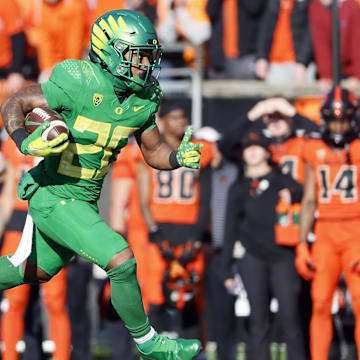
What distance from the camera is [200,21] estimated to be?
9.05 m

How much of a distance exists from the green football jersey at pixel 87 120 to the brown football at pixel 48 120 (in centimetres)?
10

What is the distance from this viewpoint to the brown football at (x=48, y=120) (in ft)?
16.4

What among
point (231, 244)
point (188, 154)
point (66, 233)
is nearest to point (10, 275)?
point (66, 233)

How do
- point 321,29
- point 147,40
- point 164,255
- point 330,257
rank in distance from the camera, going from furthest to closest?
point 321,29, point 164,255, point 330,257, point 147,40

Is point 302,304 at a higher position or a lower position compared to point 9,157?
lower

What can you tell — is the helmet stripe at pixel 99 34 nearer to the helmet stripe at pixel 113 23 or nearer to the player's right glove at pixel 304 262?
the helmet stripe at pixel 113 23

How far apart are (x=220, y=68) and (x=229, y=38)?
11.3 inches

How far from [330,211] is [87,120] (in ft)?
7.79

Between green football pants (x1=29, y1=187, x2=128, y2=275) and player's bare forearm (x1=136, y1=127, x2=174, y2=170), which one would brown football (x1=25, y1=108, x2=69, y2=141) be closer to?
green football pants (x1=29, y1=187, x2=128, y2=275)

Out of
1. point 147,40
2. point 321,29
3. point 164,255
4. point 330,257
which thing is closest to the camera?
point 147,40

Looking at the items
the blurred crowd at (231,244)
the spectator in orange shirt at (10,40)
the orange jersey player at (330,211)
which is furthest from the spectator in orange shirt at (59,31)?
the orange jersey player at (330,211)

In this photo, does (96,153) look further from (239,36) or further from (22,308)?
(239,36)

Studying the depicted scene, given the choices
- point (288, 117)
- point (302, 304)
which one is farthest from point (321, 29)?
point (302, 304)

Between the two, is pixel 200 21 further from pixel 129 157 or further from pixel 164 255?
pixel 164 255
